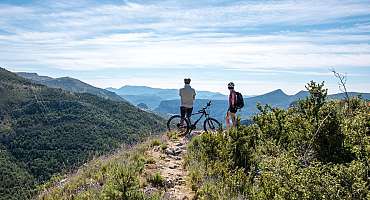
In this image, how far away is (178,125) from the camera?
57.4ft

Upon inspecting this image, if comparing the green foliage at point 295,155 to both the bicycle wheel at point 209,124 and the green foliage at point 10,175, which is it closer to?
the bicycle wheel at point 209,124

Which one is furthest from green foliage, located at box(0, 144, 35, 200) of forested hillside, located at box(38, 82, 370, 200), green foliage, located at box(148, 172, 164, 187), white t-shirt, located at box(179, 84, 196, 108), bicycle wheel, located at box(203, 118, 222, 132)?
green foliage, located at box(148, 172, 164, 187)

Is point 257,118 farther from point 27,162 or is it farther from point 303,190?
point 27,162

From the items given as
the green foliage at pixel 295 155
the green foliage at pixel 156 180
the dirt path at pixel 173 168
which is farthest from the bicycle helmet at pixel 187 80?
the green foliage at pixel 156 180

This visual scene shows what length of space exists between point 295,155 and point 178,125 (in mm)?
12131

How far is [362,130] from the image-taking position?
509 centimetres

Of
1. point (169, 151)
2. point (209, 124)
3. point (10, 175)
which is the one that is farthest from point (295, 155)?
point (10, 175)

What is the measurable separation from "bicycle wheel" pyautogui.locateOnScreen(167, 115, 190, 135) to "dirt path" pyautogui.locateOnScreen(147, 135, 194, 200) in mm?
757

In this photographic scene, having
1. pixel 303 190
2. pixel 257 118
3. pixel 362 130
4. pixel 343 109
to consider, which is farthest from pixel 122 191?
pixel 257 118

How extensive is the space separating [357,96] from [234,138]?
376cm

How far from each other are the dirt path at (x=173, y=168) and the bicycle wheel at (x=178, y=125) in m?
0.76

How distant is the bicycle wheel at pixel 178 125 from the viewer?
56.9 feet

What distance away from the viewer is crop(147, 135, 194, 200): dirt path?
32.1ft

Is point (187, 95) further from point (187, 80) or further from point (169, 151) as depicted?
point (169, 151)
